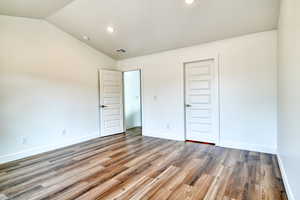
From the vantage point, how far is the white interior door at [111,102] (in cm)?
512

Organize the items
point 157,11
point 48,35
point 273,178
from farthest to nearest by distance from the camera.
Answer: point 48,35, point 157,11, point 273,178

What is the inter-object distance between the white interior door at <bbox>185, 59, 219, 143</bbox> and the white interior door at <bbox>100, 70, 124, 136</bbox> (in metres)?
2.35

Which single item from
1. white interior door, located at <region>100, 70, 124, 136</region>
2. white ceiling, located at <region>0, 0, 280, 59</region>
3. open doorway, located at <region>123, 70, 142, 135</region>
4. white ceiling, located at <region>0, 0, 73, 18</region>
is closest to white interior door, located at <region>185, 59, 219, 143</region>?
white ceiling, located at <region>0, 0, 280, 59</region>

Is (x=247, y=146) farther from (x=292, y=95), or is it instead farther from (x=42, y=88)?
(x=42, y=88)

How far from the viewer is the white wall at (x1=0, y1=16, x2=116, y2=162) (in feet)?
10.9

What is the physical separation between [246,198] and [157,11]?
3347 mm

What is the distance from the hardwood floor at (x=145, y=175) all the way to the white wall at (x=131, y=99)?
2.71 m

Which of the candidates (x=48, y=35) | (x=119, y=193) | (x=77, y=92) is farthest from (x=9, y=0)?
(x=119, y=193)

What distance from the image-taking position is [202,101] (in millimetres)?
4250

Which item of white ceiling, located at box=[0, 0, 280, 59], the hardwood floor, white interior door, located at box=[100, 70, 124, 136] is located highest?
white ceiling, located at box=[0, 0, 280, 59]

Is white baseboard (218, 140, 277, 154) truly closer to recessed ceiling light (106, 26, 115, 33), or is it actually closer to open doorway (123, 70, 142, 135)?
open doorway (123, 70, 142, 135)

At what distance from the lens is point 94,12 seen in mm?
3426

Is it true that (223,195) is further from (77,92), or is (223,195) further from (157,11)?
(77,92)

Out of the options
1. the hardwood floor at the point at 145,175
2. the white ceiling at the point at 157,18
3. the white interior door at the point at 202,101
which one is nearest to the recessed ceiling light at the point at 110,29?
the white ceiling at the point at 157,18
